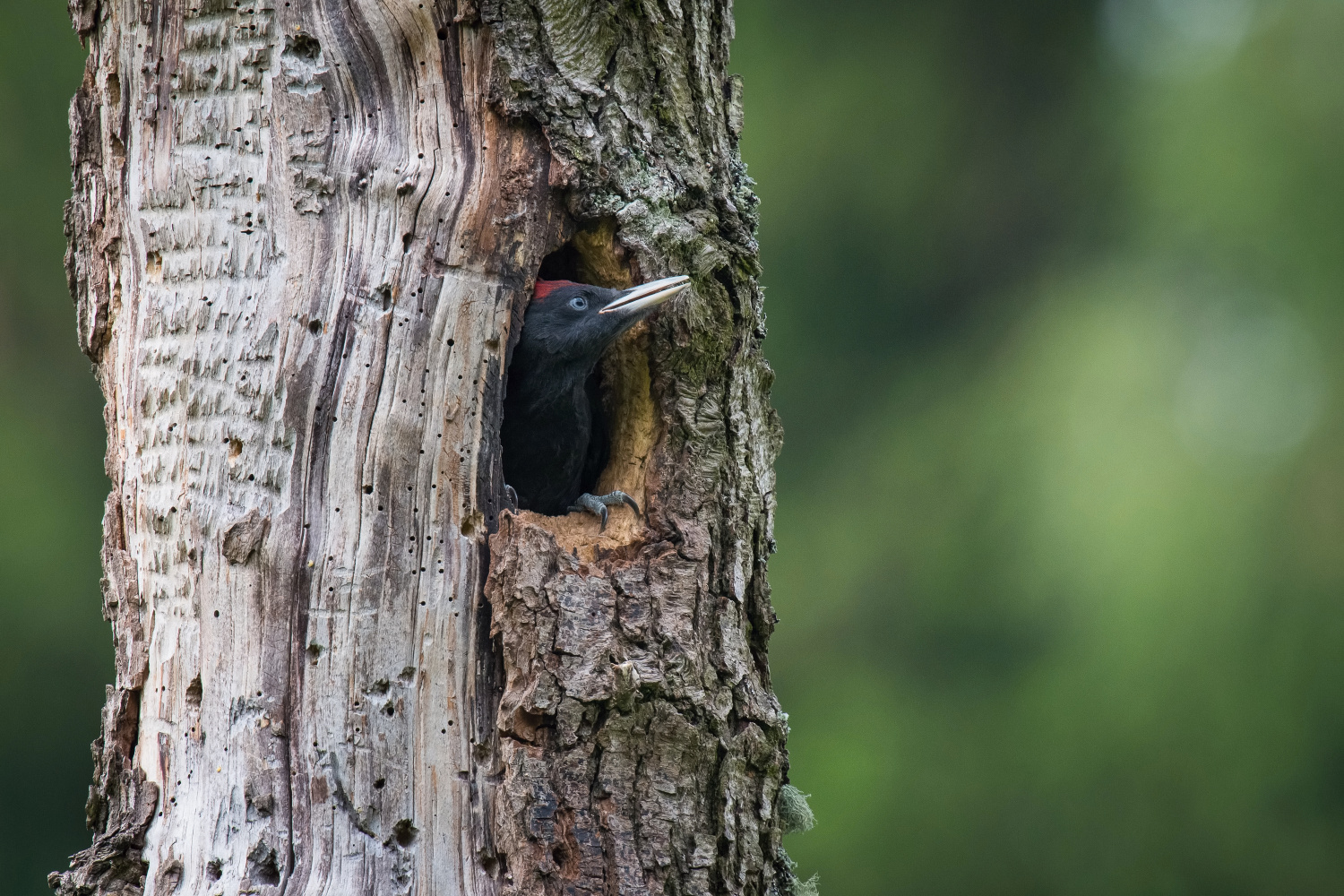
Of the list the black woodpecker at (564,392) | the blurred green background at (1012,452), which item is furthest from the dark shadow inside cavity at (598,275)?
the blurred green background at (1012,452)

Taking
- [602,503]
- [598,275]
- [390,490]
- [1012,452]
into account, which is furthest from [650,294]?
[1012,452]

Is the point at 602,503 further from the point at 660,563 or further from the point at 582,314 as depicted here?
the point at 582,314

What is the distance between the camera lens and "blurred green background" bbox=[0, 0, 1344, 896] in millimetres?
5645

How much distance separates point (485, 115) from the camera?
2418mm

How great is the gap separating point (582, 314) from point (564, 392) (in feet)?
1.16

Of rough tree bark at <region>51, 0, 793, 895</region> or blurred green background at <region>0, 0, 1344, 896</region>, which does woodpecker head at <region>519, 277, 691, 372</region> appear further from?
blurred green background at <region>0, 0, 1344, 896</region>

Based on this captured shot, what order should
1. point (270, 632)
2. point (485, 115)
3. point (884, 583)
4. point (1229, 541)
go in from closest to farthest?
1. point (270, 632)
2. point (485, 115)
3. point (1229, 541)
4. point (884, 583)

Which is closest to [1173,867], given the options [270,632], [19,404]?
[270,632]

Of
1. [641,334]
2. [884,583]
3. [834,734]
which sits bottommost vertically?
[834,734]

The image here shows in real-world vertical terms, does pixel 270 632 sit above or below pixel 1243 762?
above

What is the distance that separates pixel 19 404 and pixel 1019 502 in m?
5.26

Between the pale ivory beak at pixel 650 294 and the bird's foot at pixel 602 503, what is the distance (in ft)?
1.42

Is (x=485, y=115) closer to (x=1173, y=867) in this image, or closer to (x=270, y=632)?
(x=270, y=632)

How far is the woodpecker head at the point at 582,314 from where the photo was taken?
102 inches
